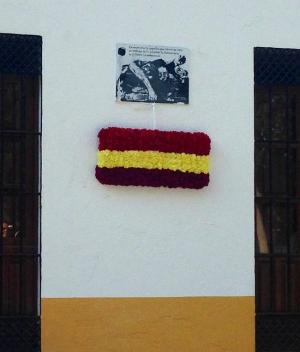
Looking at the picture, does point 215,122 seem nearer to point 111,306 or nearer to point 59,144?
point 59,144

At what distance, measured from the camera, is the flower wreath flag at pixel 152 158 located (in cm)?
543

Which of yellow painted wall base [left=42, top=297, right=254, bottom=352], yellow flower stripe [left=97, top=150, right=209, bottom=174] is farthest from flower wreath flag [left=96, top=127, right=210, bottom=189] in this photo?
yellow painted wall base [left=42, top=297, right=254, bottom=352]

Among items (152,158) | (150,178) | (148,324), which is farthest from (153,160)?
(148,324)

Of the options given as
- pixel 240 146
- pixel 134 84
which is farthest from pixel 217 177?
pixel 134 84

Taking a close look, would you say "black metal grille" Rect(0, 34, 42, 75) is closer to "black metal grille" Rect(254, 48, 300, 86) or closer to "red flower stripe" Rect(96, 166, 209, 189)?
"red flower stripe" Rect(96, 166, 209, 189)

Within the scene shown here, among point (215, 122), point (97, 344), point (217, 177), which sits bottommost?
point (97, 344)

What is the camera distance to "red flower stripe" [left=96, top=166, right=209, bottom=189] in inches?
214

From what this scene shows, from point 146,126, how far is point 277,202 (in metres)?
1.28

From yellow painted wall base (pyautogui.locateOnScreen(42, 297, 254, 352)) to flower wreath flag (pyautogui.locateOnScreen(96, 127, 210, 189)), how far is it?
3.03 ft

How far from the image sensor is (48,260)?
5.41 m

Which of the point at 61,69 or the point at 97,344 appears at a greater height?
the point at 61,69

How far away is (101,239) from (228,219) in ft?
3.41

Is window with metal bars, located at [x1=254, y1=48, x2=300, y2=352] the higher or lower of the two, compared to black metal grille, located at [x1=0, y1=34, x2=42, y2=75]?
lower

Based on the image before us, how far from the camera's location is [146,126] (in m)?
5.61
